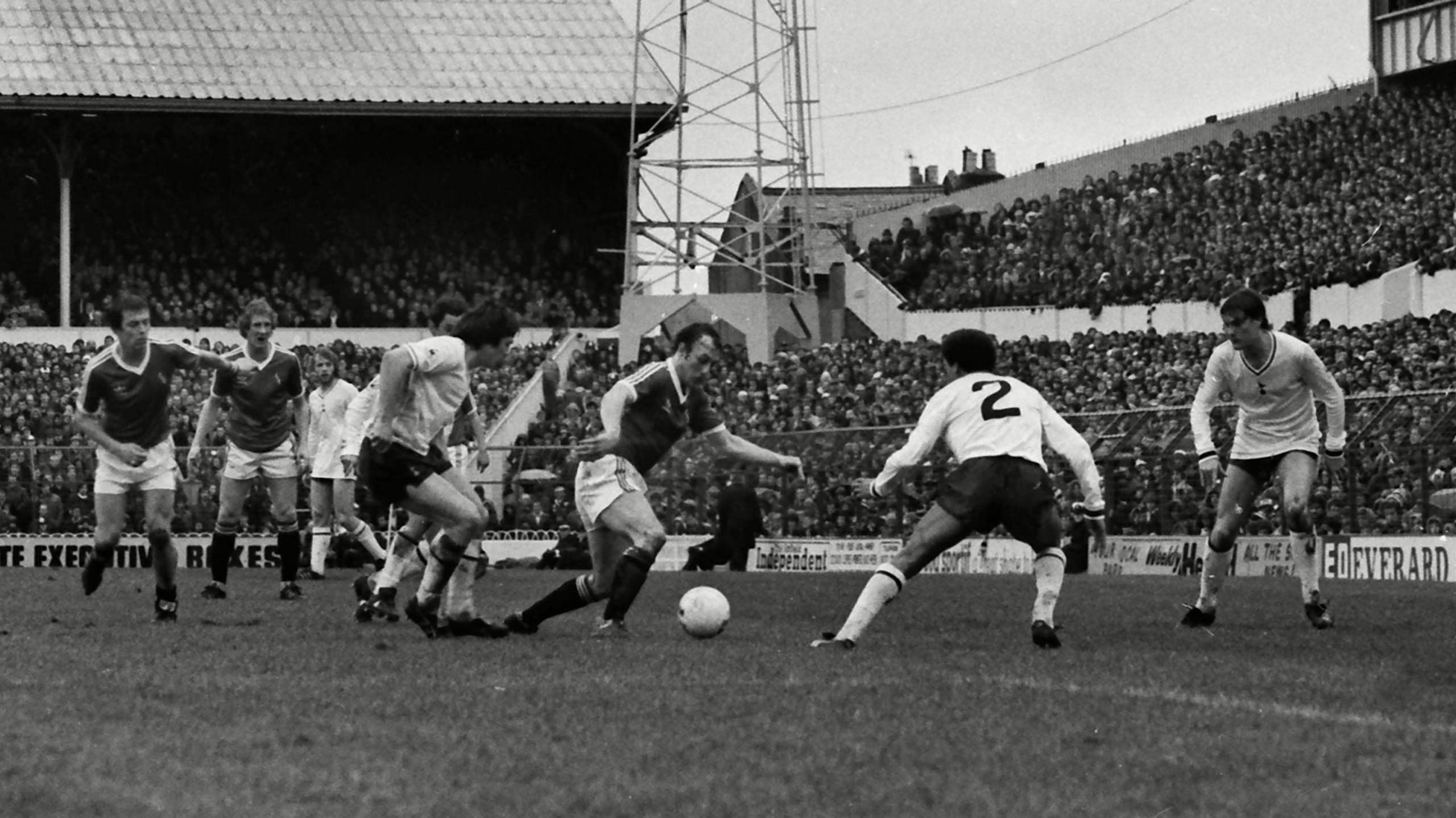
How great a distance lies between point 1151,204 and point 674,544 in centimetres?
1508

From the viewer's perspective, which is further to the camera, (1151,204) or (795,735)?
(1151,204)

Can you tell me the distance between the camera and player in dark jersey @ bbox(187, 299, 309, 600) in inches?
732

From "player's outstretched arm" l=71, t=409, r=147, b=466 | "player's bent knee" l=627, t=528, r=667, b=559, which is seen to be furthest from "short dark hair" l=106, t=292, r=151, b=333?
"player's bent knee" l=627, t=528, r=667, b=559

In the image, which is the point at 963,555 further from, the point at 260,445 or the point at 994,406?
the point at 994,406

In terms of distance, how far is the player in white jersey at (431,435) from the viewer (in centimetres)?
1259

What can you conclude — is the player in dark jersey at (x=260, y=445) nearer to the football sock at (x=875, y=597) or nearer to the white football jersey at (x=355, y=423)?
the white football jersey at (x=355, y=423)

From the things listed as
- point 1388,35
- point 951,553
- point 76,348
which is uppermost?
point 1388,35

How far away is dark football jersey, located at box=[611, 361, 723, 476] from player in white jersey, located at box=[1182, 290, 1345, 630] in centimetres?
339

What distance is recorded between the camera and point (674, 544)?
32344 millimetres

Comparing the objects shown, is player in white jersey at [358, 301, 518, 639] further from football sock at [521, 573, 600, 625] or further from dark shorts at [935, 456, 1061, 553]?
dark shorts at [935, 456, 1061, 553]

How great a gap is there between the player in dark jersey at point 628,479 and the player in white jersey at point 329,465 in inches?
348

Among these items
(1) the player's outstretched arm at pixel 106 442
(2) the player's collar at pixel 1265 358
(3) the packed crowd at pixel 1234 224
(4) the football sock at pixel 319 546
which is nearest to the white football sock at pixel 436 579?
(1) the player's outstretched arm at pixel 106 442

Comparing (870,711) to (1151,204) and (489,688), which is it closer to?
(489,688)

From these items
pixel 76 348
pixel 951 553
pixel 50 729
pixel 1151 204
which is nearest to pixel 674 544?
pixel 951 553
